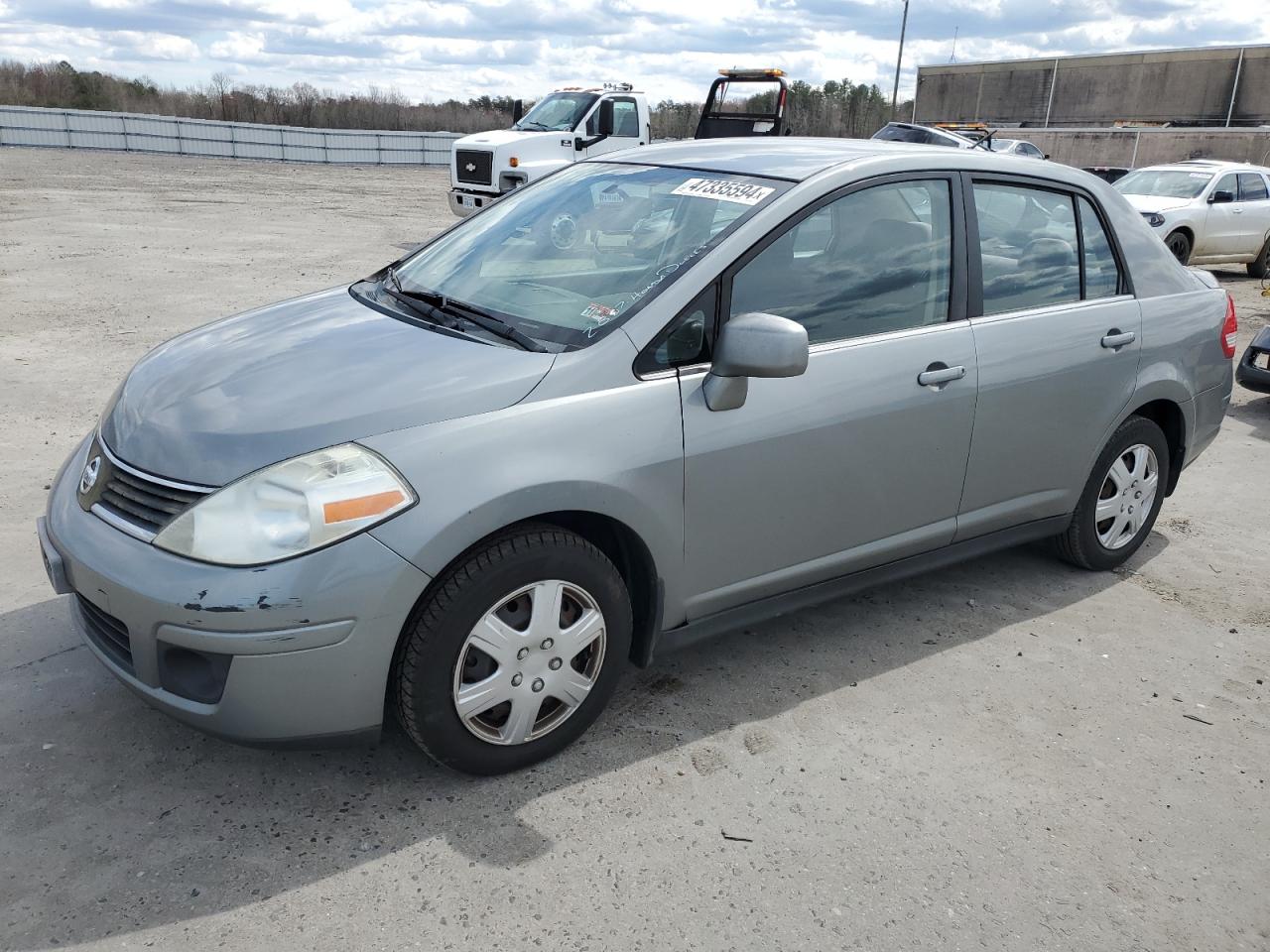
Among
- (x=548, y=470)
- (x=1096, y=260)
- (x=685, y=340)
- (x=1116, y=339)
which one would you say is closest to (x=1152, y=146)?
(x=1096, y=260)

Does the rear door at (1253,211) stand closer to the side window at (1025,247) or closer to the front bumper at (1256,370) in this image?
the front bumper at (1256,370)

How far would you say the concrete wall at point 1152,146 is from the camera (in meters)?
40.0

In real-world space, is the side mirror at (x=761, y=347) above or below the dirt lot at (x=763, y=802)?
above

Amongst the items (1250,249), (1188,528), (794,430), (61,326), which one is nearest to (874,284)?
(794,430)

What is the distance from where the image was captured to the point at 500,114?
147 feet

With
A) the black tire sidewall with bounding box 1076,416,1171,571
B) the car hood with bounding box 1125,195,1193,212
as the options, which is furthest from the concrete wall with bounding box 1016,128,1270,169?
the black tire sidewall with bounding box 1076,416,1171,571

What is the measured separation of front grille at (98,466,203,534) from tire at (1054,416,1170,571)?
3.59 meters

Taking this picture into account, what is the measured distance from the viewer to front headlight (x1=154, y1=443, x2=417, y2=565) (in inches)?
103

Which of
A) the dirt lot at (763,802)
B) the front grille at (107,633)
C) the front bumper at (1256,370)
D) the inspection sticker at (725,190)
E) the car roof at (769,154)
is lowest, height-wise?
the dirt lot at (763,802)

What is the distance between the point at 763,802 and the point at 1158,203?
47.7 feet

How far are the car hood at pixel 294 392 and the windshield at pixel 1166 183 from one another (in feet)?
49.5

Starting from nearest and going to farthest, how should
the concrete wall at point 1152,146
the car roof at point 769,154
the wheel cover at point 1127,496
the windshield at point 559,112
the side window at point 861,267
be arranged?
the side window at point 861,267, the car roof at point 769,154, the wheel cover at point 1127,496, the windshield at point 559,112, the concrete wall at point 1152,146

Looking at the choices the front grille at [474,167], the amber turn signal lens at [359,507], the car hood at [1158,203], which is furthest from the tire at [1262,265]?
the amber turn signal lens at [359,507]

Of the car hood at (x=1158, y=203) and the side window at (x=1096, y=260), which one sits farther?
the car hood at (x=1158, y=203)
